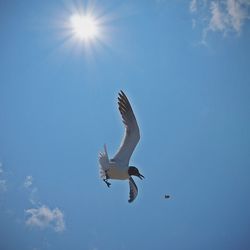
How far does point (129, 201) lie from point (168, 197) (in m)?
1.30

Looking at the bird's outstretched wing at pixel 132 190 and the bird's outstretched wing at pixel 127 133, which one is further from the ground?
the bird's outstretched wing at pixel 127 133

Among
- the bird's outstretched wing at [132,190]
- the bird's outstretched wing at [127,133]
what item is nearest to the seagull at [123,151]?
the bird's outstretched wing at [127,133]

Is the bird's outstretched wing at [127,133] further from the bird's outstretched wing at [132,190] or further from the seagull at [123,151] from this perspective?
the bird's outstretched wing at [132,190]

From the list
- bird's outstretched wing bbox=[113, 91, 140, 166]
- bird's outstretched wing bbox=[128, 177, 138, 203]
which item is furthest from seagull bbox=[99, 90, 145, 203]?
bird's outstretched wing bbox=[128, 177, 138, 203]

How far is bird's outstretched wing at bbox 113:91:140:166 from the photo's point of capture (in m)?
15.8

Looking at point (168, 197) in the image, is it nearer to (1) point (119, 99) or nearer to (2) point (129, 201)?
(2) point (129, 201)

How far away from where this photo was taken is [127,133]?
15836 millimetres

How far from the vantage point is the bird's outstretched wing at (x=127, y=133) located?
15828 mm

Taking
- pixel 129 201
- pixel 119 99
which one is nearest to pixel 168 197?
pixel 129 201

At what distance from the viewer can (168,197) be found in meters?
16.5

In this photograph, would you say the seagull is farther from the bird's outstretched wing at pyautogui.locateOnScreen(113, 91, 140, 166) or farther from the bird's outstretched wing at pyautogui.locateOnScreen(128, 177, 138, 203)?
the bird's outstretched wing at pyautogui.locateOnScreen(128, 177, 138, 203)

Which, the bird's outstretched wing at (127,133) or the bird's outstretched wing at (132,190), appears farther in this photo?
the bird's outstretched wing at (132,190)

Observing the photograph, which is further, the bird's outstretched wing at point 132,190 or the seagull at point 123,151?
the bird's outstretched wing at point 132,190

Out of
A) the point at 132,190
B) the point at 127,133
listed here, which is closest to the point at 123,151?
the point at 127,133
